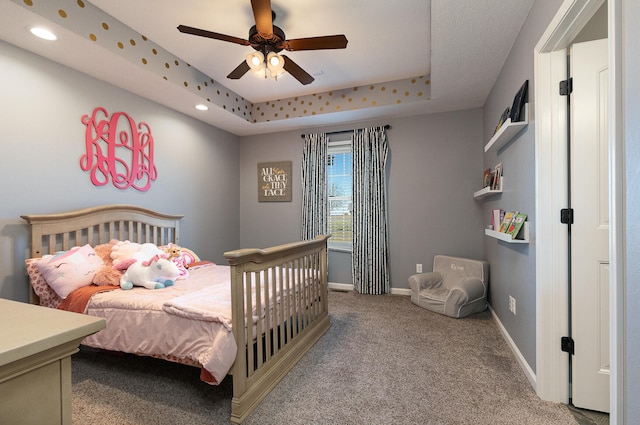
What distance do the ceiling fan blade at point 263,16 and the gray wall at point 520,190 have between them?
5.17 ft

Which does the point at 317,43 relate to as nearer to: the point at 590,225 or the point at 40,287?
the point at 590,225

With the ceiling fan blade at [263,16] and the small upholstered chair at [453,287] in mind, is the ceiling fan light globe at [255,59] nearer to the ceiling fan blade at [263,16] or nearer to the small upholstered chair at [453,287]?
the ceiling fan blade at [263,16]

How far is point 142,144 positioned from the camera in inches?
125

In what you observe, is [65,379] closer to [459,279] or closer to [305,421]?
[305,421]

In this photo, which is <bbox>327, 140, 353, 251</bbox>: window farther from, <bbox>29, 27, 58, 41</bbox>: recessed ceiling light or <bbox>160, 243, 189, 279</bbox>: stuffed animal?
<bbox>29, 27, 58, 41</bbox>: recessed ceiling light

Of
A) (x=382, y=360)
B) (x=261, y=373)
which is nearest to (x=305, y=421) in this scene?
(x=261, y=373)

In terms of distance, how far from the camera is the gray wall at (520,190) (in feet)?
5.94

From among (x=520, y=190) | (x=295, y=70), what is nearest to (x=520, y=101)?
(x=520, y=190)

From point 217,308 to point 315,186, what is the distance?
2.82 metres

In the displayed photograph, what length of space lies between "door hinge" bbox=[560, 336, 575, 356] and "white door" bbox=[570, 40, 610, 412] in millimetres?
21

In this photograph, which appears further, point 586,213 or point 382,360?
point 382,360

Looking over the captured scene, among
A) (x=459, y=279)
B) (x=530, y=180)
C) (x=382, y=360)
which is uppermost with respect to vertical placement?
(x=530, y=180)

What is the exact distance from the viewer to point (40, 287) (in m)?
2.18

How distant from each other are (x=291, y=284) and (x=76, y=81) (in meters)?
2.56
